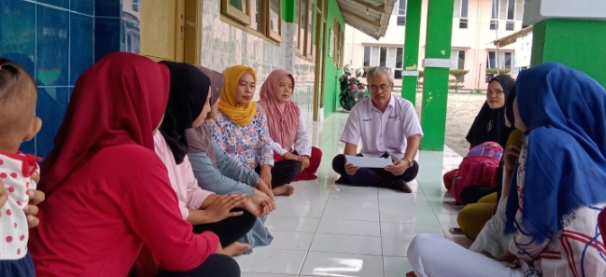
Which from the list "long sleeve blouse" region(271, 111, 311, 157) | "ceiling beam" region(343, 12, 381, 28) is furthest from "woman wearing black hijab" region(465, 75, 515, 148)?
"ceiling beam" region(343, 12, 381, 28)

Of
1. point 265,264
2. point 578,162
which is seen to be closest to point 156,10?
point 265,264

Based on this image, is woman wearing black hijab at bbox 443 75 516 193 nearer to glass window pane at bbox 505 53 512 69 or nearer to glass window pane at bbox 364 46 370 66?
glass window pane at bbox 364 46 370 66

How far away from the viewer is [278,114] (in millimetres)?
4039

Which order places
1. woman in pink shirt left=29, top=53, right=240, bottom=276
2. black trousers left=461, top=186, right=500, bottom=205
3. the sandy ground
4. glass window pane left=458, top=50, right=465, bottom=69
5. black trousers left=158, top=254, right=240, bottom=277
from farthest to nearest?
glass window pane left=458, top=50, right=465, bottom=69 → the sandy ground → black trousers left=461, top=186, right=500, bottom=205 → black trousers left=158, top=254, right=240, bottom=277 → woman in pink shirt left=29, top=53, right=240, bottom=276

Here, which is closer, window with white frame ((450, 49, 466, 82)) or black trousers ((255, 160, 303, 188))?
black trousers ((255, 160, 303, 188))

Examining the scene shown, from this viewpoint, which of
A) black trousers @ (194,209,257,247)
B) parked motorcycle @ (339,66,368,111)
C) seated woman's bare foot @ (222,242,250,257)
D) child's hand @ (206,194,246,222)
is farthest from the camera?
parked motorcycle @ (339,66,368,111)

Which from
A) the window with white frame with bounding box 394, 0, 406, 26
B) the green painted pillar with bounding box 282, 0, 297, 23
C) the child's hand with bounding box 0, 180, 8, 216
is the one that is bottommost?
the child's hand with bounding box 0, 180, 8, 216

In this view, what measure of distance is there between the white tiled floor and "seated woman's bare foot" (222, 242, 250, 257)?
4 cm

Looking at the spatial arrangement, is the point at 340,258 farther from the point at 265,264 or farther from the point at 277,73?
the point at 277,73

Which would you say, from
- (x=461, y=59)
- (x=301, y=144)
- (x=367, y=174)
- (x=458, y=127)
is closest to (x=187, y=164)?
(x=301, y=144)

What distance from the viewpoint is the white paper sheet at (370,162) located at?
382 centimetres

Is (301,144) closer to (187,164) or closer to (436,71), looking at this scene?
(187,164)

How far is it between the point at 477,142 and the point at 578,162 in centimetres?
249

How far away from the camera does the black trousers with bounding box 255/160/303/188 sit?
11.8 ft
